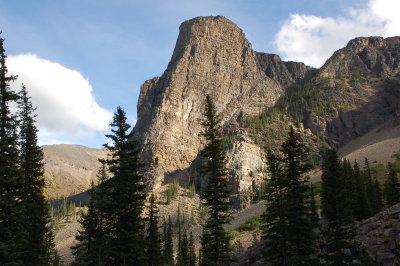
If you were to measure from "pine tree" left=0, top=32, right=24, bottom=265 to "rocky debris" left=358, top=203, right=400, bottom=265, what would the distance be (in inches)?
865

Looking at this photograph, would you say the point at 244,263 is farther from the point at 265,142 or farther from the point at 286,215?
the point at 265,142

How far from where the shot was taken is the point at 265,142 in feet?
619

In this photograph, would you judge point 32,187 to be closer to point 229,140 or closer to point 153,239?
point 153,239

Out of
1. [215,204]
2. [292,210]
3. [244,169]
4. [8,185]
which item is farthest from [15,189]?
[244,169]

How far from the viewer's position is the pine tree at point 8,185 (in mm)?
20359

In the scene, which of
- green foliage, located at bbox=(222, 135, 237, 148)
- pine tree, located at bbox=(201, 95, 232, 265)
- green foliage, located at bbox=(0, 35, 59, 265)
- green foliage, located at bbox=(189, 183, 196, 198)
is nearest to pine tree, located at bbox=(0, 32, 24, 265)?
green foliage, located at bbox=(0, 35, 59, 265)

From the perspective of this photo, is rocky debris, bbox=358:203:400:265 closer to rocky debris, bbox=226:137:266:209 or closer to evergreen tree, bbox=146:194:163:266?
evergreen tree, bbox=146:194:163:266

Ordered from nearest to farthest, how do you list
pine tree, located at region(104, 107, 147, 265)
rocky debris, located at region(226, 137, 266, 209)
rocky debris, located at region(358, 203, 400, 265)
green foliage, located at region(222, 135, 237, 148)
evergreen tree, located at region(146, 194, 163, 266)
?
rocky debris, located at region(358, 203, 400, 265) → pine tree, located at region(104, 107, 147, 265) → evergreen tree, located at region(146, 194, 163, 266) → rocky debris, located at region(226, 137, 266, 209) → green foliage, located at region(222, 135, 237, 148)

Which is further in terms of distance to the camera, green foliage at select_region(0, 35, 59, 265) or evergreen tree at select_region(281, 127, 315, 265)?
evergreen tree at select_region(281, 127, 315, 265)

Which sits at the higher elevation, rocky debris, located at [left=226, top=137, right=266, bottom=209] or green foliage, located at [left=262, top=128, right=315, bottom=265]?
rocky debris, located at [left=226, top=137, right=266, bottom=209]

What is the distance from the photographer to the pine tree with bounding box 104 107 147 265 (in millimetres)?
26656

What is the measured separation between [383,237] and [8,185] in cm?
2501

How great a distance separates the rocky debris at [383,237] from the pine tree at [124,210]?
15967 millimetres

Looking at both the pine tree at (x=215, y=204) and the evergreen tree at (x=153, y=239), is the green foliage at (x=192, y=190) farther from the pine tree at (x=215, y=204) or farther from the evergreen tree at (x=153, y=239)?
the pine tree at (x=215, y=204)
